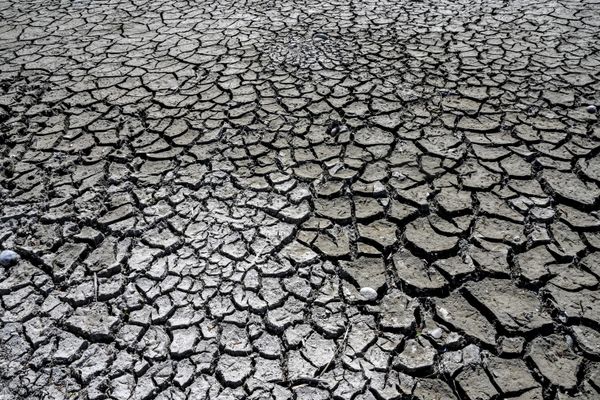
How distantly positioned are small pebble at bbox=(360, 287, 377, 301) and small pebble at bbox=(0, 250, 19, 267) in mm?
1563

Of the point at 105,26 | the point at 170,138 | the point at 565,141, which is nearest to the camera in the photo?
the point at 565,141

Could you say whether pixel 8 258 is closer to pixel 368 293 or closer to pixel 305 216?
pixel 305 216

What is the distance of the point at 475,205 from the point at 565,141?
2.78 ft

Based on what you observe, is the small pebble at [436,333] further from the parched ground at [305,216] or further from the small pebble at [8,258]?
the small pebble at [8,258]

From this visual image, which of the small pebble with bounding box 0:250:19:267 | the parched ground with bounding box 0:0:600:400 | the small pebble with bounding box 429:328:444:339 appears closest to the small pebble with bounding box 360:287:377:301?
the parched ground with bounding box 0:0:600:400

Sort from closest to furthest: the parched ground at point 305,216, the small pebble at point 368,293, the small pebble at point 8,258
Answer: the parched ground at point 305,216 < the small pebble at point 368,293 < the small pebble at point 8,258

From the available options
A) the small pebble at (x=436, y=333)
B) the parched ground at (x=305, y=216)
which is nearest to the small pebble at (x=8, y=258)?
the parched ground at (x=305, y=216)

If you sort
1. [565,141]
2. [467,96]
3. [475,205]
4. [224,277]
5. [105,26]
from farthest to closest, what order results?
[105,26] < [467,96] < [565,141] < [475,205] < [224,277]

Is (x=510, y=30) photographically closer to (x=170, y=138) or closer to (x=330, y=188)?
(x=330, y=188)

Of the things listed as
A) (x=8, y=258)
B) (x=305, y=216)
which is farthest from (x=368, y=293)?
(x=8, y=258)

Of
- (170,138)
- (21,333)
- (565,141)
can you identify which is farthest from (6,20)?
(565,141)

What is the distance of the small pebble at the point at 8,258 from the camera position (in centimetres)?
203

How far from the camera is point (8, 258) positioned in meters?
2.04

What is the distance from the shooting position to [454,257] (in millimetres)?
2004
